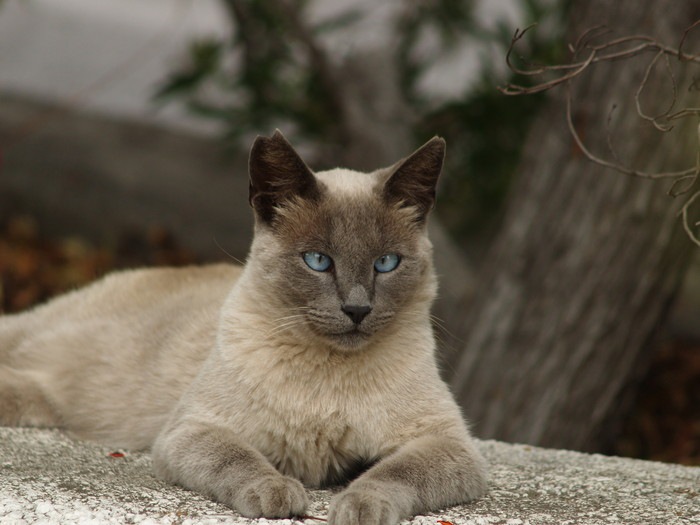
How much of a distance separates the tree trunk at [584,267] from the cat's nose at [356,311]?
2.07 metres

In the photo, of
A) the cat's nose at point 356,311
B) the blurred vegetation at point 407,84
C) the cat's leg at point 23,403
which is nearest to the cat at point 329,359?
the cat's nose at point 356,311

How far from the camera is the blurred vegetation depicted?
6.08 metres

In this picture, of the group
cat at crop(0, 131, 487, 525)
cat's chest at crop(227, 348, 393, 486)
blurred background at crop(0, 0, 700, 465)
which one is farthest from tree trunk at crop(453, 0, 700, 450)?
cat's chest at crop(227, 348, 393, 486)

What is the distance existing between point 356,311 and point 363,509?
1.90 ft

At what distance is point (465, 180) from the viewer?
21.9 feet

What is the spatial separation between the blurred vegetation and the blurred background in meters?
0.02

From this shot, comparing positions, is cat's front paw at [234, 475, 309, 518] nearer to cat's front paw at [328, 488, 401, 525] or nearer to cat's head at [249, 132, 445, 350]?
cat's front paw at [328, 488, 401, 525]

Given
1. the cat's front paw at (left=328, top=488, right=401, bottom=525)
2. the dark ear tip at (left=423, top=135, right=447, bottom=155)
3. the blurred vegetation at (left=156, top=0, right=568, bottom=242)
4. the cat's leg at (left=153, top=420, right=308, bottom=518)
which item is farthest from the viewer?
the blurred vegetation at (left=156, top=0, right=568, bottom=242)

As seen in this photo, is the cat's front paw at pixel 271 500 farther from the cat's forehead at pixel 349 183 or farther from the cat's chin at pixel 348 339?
the cat's forehead at pixel 349 183

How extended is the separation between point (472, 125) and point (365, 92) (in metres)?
0.78

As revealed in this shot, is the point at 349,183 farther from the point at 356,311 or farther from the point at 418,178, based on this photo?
the point at 356,311

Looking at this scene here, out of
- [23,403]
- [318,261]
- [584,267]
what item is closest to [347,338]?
[318,261]

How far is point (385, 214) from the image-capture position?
272 centimetres

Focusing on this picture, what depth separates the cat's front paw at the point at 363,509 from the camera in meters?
2.14
